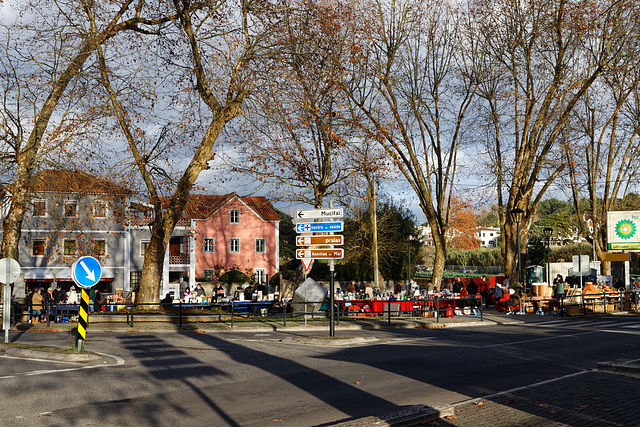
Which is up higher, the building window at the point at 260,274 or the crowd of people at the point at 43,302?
the building window at the point at 260,274

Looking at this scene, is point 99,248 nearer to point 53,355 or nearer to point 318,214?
point 53,355

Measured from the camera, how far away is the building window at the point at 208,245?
60.7 m

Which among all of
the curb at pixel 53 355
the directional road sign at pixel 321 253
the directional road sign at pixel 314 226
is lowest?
the curb at pixel 53 355

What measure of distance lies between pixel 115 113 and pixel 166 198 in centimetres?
372

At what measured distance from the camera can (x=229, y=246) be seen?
6172cm

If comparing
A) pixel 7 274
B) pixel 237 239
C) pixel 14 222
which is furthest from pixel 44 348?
pixel 237 239

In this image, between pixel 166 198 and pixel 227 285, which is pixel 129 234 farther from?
pixel 166 198

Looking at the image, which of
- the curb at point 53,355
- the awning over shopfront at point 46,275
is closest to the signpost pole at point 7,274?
the curb at point 53,355

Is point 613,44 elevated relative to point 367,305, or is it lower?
elevated

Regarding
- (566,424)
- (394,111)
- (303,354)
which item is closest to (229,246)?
(394,111)

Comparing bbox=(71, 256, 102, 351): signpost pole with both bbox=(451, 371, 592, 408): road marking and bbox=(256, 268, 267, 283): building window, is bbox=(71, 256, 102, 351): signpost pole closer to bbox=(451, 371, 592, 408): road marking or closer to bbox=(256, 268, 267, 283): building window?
bbox=(451, 371, 592, 408): road marking

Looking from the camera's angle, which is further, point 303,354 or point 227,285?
point 227,285

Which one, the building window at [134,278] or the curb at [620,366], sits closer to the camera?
the curb at [620,366]

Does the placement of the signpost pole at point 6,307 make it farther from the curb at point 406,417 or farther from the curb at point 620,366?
the curb at point 620,366
